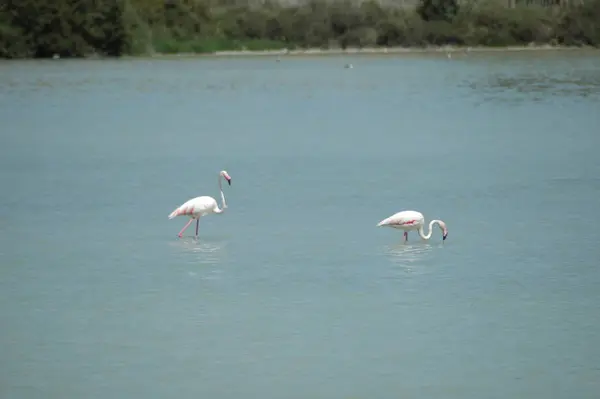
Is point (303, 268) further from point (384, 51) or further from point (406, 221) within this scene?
point (384, 51)

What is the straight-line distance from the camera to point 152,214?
15016 mm

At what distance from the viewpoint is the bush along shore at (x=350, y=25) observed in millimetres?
86375

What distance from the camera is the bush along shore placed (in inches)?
3401

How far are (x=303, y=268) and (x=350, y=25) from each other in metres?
83.2

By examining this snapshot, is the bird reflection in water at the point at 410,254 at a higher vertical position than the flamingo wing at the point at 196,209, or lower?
lower

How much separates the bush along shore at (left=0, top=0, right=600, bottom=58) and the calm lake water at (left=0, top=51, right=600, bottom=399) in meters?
54.5

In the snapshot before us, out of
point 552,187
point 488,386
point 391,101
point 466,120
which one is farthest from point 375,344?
point 391,101

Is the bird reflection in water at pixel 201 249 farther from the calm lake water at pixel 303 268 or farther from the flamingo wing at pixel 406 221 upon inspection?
the flamingo wing at pixel 406 221

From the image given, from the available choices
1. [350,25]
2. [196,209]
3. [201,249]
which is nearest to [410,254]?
[201,249]

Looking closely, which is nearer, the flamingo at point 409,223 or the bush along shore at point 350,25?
the flamingo at point 409,223

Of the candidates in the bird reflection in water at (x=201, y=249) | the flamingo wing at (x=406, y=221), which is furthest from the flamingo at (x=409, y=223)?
the bird reflection in water at (x=201, y=249)

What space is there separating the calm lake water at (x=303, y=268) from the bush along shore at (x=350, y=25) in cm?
5453

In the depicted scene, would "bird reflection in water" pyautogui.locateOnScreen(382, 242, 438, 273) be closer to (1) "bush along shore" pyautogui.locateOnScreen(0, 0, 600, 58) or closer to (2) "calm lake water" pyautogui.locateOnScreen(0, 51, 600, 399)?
(2) "calm lake water" pyautogui.locateOnScreen(0, 51, 600, 399)

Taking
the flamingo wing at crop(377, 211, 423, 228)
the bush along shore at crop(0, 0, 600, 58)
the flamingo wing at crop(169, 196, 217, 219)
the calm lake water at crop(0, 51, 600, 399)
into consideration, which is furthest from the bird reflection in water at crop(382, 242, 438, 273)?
the bush along shore at crop(0, 0, 600, 58)
